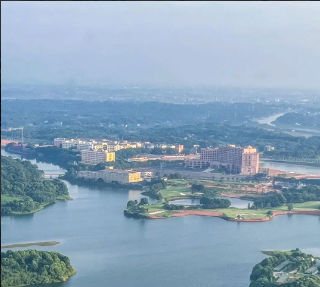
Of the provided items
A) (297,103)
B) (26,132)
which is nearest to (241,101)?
(297,103)

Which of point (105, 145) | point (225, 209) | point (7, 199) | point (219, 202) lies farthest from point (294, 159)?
point (7, 199)

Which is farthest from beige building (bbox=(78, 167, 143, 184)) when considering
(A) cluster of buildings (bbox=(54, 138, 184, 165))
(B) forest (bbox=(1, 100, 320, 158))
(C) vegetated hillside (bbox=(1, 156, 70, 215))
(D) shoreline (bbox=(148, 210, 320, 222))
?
(B) forest (bbox=(1, 100, 320, 158))

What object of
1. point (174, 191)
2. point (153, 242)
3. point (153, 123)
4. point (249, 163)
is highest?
point (153, 123)

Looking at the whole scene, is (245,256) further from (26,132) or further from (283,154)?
(26,132)

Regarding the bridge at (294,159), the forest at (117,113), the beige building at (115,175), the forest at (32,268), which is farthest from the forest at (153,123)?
the forest at (32,268)

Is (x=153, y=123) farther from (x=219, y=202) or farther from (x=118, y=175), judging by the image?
(x=219, y=202)
